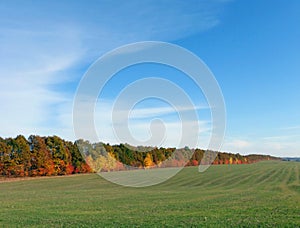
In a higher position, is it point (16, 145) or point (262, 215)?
point (16, 145)

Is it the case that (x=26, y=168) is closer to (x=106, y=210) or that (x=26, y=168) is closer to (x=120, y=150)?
(x=120, y=150)

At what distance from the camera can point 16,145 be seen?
83688 mm

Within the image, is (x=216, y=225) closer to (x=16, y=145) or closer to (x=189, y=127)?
(x=189, y=127)

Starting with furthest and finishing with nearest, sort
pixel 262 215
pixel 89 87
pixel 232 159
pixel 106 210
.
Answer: pixel 232 159 < pixel 89 87 < pixel 106 210 < pixel 262 215

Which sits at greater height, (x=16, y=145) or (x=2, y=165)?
(x=16, y=145)

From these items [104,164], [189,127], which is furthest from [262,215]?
[104,164]

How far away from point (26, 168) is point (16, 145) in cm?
636

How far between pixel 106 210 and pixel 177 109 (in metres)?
16.6

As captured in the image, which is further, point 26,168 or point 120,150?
point 120,150

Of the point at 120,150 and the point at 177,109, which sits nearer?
the point at 177,109

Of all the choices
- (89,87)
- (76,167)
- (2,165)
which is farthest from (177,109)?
(76,167)

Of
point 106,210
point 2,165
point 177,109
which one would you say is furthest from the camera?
point 2,165

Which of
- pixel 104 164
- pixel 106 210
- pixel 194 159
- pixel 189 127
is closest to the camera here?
pixel 106 210

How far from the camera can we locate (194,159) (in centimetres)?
15225
